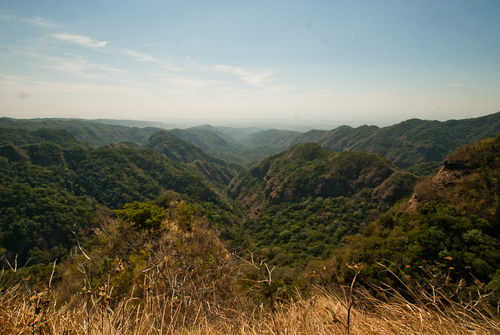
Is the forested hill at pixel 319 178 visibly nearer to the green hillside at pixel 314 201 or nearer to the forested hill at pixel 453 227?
Answer: the green hillside at pixel 314 201

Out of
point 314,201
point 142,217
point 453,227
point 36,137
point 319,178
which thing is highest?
point 36,137

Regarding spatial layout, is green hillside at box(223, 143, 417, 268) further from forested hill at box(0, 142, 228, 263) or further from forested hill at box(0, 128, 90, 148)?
forested hill at box(0, 128, 90, 148)

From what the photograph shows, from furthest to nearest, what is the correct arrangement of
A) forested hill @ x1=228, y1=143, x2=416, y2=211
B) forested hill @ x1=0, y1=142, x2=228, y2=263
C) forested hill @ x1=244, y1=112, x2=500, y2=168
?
forested hill @ x1=244, y1=112, x2=500, y2=168 < forested hill @ x1=228, y1=143, x2=416, y2=211 < forested hill @ x1=0, y1=142, x2=228, y2=263

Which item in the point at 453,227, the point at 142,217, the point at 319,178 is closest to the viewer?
the point at 142,217

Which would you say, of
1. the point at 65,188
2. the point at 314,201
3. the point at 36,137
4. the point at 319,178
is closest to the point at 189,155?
the point at 36,137

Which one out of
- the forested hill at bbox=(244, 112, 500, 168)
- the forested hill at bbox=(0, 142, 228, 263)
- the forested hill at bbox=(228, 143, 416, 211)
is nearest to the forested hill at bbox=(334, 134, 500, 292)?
the forested hill at bbox=(228, 143, 416, 211)

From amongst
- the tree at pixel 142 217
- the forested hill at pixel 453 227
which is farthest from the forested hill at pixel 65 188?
the forested hill at pixel 453 227

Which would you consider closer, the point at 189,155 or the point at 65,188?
the point at 65,188

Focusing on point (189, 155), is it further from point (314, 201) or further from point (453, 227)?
point (453, 227)

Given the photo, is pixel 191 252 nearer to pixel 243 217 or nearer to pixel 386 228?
pixel 386 228

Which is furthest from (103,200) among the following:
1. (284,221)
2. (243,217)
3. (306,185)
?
(306,185)

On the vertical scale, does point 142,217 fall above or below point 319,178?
Answer: above

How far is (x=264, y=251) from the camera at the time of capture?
1358 inches

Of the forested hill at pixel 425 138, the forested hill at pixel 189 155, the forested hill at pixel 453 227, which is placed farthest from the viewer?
the forested hill at pixel 189 155
